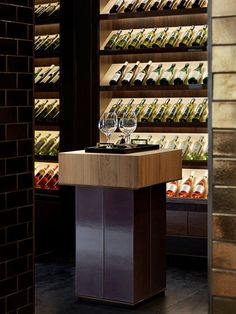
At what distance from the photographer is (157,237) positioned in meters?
4.95

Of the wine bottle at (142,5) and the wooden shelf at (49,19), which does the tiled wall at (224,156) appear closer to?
the wine bottle at (142,5)

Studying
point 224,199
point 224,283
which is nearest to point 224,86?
point 224,199

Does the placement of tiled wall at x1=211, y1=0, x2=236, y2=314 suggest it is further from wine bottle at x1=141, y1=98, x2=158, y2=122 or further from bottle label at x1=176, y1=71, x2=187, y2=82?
wine bottle at x1=141, y1=98, x2=158, y2=122

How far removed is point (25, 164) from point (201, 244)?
2947mm

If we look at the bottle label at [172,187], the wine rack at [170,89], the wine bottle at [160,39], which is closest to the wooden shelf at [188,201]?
the wine rack at [170,89]

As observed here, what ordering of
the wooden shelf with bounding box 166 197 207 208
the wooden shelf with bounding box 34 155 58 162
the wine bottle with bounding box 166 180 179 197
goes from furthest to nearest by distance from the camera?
the wooden shelf with bounding box 34 155 58 162 → the wine bottle with bounding box 166 180 179 197 → the wooden shelf with bounding box 166 197 207 208

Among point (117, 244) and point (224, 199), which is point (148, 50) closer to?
point (117, 244)

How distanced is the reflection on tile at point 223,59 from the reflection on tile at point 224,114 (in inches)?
5.2

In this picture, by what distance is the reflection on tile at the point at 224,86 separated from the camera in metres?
2.61

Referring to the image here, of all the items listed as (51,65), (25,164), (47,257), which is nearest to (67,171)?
(25,164)

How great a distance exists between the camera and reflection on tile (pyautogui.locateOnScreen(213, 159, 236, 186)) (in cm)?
264

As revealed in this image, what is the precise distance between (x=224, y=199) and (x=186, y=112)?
3.66 metres

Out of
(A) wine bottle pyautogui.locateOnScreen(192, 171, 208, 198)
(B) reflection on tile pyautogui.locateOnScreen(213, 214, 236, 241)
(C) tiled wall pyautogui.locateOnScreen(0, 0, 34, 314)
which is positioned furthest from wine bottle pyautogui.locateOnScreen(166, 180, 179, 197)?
(B) reflection on tile pyautogui.locateOnScreen(213, 214, 236, 241)

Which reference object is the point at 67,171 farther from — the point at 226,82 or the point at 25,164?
the point at 226,82
